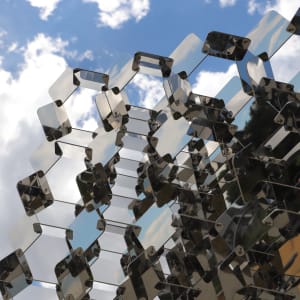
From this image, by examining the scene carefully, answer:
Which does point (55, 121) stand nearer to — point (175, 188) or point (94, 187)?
point (94, 187)

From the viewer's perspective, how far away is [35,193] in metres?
4.87

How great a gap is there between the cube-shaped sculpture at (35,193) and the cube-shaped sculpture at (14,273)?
0.24 meters

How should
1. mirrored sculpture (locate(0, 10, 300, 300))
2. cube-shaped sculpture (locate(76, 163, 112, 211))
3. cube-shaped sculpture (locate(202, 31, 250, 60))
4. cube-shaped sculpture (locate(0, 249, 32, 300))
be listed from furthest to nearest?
1. cube-shaped sculpture (locate(0, 249, 32, 300))
2. cube-shaped sculpture (locate(76, 163, 112, 211))
3. cube-shaped sculpture (locate(202, 31, 250, 60))
4. mirrored sculpture (locate(0, 10, 300, 300))

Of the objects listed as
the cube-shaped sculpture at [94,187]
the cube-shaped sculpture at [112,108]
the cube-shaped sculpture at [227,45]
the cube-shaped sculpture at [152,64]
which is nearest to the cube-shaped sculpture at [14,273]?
the cube-shaped sculpture at [94,187]

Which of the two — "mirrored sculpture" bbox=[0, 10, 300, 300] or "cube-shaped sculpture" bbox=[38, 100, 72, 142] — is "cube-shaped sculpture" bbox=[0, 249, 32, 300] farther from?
"cube-shaped sculpture" bbox=[38, 100, 72, 142]

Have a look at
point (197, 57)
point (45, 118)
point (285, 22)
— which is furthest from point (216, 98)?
point (45, 118)

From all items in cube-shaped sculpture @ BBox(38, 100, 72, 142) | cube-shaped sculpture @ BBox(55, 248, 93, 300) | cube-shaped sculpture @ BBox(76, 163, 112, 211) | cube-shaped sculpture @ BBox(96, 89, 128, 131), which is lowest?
cube-shaped sculpture @ BBox(55, 248, 93, 300)

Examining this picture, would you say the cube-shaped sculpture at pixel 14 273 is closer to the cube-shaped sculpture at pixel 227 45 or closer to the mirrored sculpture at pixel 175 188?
the mirrored sculpture at pixel 175 188

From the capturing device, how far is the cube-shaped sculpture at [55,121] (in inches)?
192

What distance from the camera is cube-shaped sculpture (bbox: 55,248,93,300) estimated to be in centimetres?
452

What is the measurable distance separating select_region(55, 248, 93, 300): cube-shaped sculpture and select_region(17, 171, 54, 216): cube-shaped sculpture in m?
0.38

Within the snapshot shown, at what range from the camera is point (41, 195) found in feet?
16.0

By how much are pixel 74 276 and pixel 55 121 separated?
0.85 metres

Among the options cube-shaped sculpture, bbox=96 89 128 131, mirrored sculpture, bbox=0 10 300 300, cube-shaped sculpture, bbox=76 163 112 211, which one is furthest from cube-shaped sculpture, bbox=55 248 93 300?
cube-shaped sculpture, bbox=96 89 128 131
